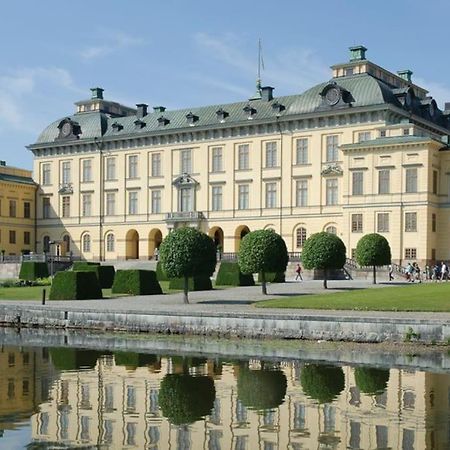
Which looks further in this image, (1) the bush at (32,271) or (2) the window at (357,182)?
(2) the window at (357,182)

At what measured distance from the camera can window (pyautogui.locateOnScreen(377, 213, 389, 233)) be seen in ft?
178

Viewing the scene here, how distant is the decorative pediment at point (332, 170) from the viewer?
5921cm

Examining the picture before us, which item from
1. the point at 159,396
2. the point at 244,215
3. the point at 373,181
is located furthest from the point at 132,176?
the point at 159,396

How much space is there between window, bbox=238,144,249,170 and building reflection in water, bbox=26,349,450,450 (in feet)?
143

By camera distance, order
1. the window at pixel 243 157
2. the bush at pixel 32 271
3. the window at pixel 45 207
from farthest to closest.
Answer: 1. the window at pixel 45 207
2. the window at pixel 243 157
3. the bush at pixel 32 271

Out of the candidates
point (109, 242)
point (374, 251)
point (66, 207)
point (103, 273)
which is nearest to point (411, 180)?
point (374, 251)

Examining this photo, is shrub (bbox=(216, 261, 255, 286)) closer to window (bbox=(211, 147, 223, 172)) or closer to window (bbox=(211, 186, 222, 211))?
window (bbox=(211, 186, 222, 211))

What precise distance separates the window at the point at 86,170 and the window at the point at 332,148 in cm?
2304

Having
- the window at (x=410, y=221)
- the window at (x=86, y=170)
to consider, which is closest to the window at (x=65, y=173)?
the window at (x=86, y=170)

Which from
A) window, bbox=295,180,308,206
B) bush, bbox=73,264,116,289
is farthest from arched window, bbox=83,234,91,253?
bush, bbox=73,264,116,289

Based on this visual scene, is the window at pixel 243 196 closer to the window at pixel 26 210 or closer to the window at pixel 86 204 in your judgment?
the window at pixel 86 204

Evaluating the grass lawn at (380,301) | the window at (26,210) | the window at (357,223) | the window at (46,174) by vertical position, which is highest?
the window at (46,174)

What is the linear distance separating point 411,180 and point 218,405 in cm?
3972

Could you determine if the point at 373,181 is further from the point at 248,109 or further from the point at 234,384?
the point at 234,384
